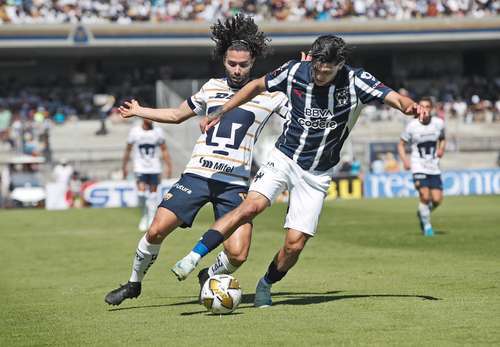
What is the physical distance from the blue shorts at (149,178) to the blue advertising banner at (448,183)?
15129 millimetres

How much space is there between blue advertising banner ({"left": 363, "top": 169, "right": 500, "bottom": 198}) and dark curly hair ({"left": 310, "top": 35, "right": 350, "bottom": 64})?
27357mm

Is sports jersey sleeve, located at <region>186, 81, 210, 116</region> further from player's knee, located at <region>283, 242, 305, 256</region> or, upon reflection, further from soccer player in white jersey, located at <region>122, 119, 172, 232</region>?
soccer player in white jersey, located at <region>122, 119, 172, 232</region>

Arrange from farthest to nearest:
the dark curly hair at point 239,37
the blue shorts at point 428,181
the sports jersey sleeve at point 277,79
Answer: the blue shorts at point 428,181, the dark curly hair at point 239,37, the sports jersey sleeve at point 277,79

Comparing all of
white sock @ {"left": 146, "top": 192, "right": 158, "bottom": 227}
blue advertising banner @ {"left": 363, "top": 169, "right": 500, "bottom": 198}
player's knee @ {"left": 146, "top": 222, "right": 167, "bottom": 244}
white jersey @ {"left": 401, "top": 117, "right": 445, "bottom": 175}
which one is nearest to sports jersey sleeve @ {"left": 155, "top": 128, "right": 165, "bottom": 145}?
white sock @ {"left": 146, "top": 192, "right": 158, "bottom": 227}

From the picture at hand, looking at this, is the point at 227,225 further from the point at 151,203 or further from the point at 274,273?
the point at 151,203

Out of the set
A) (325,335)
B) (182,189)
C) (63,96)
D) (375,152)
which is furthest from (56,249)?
(63,96)

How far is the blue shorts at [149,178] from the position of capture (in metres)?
22.1

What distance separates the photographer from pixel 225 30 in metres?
10.3

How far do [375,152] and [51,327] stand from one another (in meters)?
31.6

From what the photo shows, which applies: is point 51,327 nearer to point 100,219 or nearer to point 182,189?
point 182,189

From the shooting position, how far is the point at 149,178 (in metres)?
22.2

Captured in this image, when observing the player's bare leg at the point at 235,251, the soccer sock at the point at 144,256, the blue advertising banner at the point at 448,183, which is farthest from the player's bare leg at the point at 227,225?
the blue advertising banner at the point at 448,183

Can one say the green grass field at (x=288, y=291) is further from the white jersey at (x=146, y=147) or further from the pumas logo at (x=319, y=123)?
the pumas logo at (x=319, y=123)

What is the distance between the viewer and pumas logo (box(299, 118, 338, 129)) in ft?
30.4
